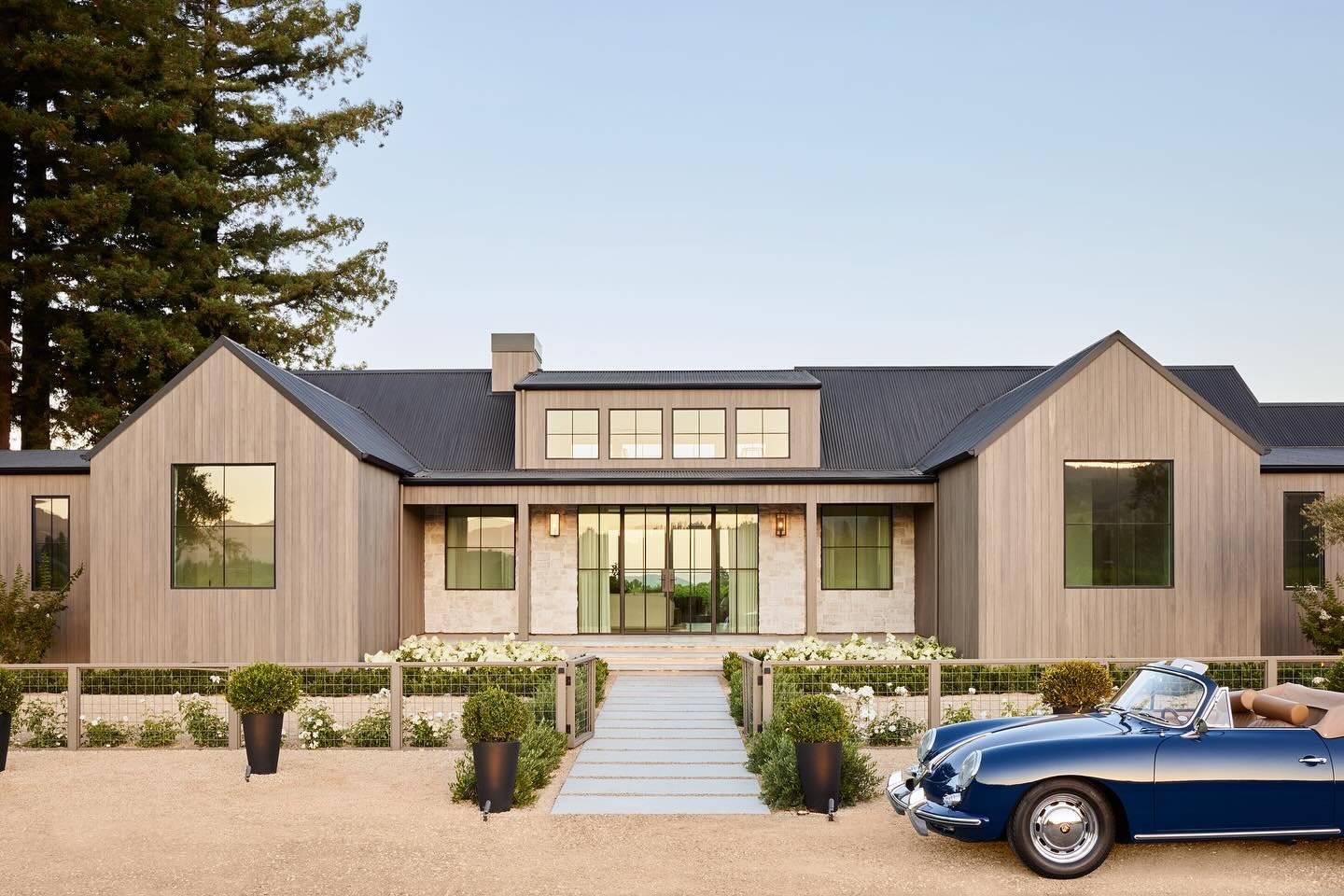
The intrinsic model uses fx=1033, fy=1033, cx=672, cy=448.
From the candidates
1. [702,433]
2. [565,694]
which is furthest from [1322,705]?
[702,433]

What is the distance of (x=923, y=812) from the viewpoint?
7113 mm

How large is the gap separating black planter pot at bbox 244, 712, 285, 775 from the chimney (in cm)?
1444

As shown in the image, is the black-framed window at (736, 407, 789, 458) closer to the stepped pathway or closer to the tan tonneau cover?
the stepped pathway

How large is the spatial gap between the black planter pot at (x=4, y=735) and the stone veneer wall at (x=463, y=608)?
37.4 feet

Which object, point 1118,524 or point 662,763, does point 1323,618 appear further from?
point 662,763

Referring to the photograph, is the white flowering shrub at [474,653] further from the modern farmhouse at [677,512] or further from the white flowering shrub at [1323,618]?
the white flowering shrub at [1323,618]

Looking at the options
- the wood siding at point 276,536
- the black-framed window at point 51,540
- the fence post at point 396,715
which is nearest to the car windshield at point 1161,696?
the fence post at point 396,715

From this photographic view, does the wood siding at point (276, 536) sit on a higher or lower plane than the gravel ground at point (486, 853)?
higher

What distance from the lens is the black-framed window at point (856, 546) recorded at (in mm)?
21797

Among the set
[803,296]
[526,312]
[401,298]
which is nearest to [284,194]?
[401,298]

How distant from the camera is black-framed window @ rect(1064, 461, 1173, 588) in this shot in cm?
1692

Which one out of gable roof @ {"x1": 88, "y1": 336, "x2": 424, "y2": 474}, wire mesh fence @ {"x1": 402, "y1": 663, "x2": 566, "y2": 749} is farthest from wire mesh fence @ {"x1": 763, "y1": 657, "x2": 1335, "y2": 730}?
gable roof @ {"x1": 88, "y1": 336, "x2": 424, "y2": 474}

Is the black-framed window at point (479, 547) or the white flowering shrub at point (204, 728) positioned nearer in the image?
the white flowering shrub at point (204, 728)

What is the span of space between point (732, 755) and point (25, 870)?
650cm
